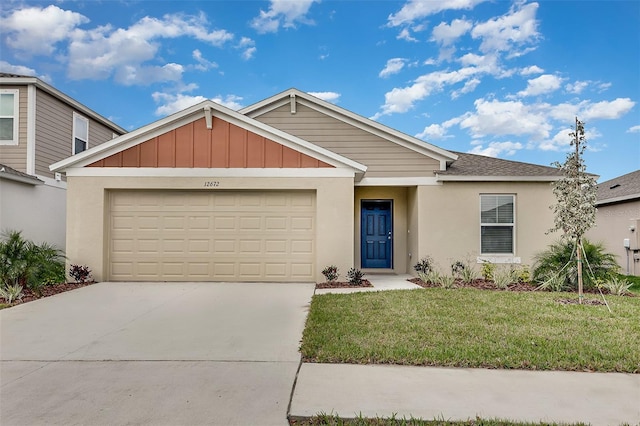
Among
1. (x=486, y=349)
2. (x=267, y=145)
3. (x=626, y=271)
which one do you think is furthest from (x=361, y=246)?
(x=626, y=271)

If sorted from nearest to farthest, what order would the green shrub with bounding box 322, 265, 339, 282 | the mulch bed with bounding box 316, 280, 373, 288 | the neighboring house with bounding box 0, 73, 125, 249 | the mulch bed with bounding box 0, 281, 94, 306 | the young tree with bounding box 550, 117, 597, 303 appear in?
the young tree with bounding box 550, 117, 597, 303 → the mulch bed with bounding box 0, 281, 94, 306 → the mulch bed with bounding box 316, 280, 373, 288 → the green shrub with bounding box 322, 265, 339, 282 → the neighboring house with bounding box 0, 73, 125, 249

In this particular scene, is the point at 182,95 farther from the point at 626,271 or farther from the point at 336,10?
the point at 626,271

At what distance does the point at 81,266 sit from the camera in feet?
32.1

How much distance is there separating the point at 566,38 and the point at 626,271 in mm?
8909

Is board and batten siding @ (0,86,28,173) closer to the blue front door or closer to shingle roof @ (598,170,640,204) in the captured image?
the blue front door

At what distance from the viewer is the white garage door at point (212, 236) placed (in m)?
10.1

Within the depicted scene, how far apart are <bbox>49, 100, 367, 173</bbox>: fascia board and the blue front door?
9.30 ft

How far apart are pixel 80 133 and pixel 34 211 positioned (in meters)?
3.93

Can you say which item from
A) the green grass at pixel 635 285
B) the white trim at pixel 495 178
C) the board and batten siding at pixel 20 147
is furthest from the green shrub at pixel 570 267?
the board and batten siding at pixel 20 147

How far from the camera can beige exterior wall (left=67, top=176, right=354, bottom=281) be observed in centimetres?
984

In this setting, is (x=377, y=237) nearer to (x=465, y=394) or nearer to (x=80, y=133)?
(x=465, y=394)

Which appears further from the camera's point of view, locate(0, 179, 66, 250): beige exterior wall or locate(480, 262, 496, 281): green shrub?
locate(0, 179, 66, 250): beige exterior wall

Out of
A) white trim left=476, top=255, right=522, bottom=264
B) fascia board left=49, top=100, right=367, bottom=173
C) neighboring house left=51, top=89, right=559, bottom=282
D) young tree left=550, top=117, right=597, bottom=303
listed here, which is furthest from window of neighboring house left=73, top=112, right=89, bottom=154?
young tree left=550, top=117, right=597, bottom=303

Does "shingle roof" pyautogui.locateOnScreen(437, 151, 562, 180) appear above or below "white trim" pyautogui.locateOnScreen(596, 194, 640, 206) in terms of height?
above
